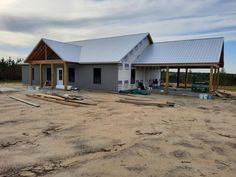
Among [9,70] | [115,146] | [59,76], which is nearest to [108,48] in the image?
[59,76]

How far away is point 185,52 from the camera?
57.1ft

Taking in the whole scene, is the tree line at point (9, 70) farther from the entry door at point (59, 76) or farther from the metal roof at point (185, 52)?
the metal roof at point (185, 52)

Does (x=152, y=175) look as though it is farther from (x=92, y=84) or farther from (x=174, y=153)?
(x=92, y=84)

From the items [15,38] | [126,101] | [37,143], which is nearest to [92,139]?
[37,143]

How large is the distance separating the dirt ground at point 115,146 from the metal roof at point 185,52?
842cm

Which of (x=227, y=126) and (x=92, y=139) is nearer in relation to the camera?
(x=92, y=139)

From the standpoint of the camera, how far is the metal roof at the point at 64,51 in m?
17.9

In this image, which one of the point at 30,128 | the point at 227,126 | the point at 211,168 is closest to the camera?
the point at 211,168

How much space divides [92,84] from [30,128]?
1204cm

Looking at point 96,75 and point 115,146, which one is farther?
point 96,75

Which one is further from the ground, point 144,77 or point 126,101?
point 144,77

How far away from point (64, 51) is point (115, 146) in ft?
50.0

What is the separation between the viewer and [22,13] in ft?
45.5

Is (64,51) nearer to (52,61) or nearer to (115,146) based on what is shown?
(52,61)
